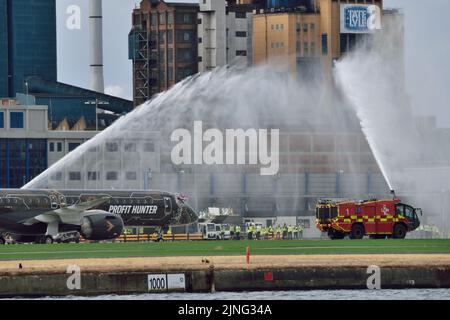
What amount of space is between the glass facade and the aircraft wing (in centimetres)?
8295

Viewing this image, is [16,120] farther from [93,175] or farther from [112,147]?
[112,147]

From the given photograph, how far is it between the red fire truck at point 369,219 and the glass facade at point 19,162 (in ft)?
289

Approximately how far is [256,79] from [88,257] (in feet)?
378

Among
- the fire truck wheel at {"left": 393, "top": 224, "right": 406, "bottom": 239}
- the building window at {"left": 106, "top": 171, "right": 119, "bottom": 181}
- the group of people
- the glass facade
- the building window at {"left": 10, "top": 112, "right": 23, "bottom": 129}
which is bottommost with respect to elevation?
the group of people

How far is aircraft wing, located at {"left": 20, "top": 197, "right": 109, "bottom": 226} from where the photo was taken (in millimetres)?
104500

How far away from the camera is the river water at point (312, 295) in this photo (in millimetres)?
71938

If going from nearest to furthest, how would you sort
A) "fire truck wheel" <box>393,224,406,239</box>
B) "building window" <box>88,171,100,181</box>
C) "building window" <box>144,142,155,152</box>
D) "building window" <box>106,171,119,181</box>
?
"fire truck wheel" <box>393,224,406,239</box> < "building window" <box>88,171,100,181</box> < "building window" <box>106,171,119,181</box> < "building window" <box>144,142,155,152</box>

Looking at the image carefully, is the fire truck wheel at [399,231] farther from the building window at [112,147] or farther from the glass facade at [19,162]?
the glass facade at [19,162]

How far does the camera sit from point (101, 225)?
104375mm

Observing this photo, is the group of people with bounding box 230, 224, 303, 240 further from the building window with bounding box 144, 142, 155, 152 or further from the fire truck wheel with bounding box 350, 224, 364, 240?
the building window with bounding box 144, 142, 155, 152

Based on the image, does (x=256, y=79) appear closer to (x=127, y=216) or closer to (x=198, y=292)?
(x=127, y=216)
